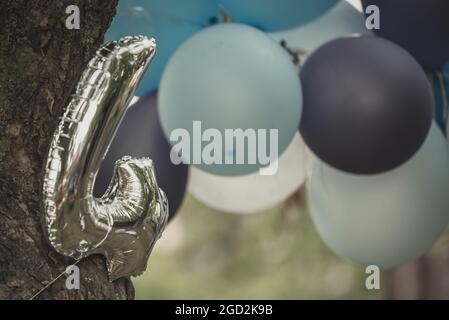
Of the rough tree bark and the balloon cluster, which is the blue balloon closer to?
the balloon cluster

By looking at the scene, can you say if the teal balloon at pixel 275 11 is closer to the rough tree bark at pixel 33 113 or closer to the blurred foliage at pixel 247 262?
the rough tree bark at pixel 33 113

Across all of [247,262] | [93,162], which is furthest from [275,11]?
[247,262]

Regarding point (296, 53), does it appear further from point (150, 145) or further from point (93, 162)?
point (93, 162)

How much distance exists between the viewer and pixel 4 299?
2.01ft

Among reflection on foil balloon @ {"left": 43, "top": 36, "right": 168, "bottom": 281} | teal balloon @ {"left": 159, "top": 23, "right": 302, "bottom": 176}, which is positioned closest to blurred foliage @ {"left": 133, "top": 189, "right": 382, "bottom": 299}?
teal balloon @ {"left": 159, "top": 23, "right": 302, "bottom": 176}

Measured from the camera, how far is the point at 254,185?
1.87 metres

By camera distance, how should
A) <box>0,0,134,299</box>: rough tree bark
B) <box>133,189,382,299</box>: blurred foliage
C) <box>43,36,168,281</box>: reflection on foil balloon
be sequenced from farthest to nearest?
1. <box>133,189,382,299</box>: blurred foliage
2. <box>0,0,134,299</box>: rough tree bark
3. <box>43,36,168,281</box>: reflection on foil balloon

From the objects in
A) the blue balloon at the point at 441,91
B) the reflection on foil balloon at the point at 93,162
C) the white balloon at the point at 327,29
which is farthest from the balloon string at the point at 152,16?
the reflection on foil balloon at the point at 93,162

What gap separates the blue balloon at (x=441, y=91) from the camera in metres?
1.86

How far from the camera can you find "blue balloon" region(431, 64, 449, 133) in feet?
6.11

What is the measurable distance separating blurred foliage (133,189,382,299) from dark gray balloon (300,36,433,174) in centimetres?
171
